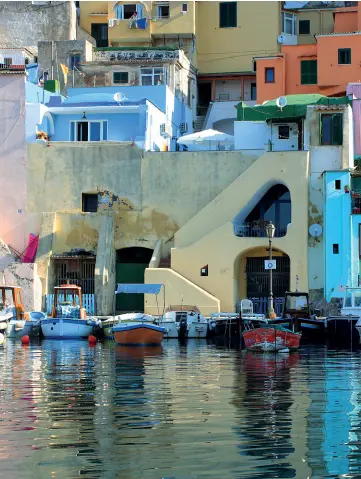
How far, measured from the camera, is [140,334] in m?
45.8

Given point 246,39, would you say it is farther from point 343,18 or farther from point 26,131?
point 26,131

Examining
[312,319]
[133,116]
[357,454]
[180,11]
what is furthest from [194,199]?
[357,454]

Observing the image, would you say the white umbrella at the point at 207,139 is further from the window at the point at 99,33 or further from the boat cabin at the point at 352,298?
the window at the point at 99,33

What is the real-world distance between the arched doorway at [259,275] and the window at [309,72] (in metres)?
17.2

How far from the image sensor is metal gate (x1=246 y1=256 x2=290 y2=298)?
192ft

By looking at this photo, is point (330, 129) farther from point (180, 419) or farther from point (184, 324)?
point (180, 419)

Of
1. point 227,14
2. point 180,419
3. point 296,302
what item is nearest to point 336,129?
point 296,302

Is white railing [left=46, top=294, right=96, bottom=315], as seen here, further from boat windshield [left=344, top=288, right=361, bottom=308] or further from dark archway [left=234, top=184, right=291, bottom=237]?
boat windshield [left=344, top=288, right=361, bottom=308]

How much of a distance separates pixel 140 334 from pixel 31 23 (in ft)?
120

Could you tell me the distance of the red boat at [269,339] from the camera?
41.2 meters

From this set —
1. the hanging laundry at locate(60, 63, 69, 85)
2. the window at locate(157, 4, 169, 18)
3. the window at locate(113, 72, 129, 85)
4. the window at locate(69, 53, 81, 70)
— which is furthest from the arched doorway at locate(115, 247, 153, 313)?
the window at locate(157, 4, 169, 18)

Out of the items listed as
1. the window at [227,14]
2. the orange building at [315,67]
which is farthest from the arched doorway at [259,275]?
the window at [227,14]

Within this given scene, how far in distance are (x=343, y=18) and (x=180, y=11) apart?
33.3 ft

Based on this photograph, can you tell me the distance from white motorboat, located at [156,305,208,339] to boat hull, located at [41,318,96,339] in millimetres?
3149
